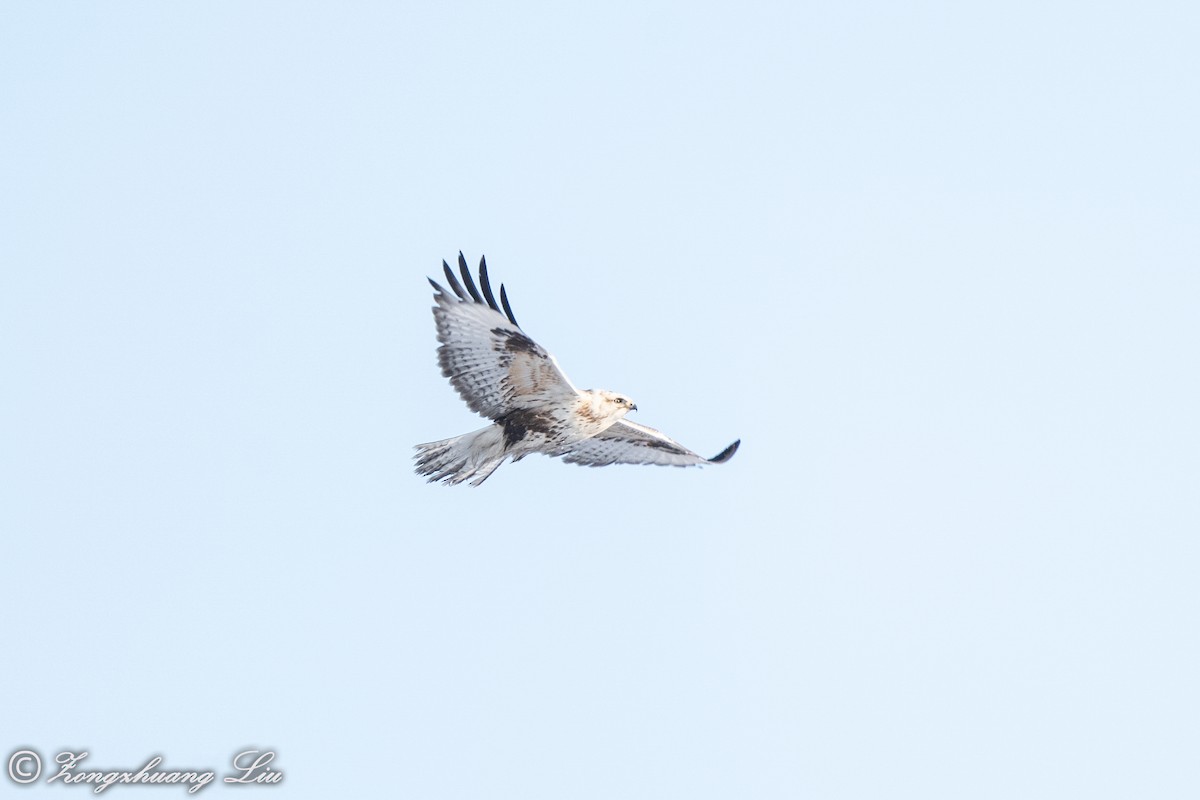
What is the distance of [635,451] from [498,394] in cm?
272

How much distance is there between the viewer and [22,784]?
35.4 ft

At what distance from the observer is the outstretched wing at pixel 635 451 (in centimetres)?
1477

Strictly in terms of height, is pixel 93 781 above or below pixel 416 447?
below

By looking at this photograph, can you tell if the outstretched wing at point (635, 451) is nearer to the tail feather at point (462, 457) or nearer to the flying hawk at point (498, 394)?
the flying hawk at point (498, 394)

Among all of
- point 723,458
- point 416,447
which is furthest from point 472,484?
point 723,458

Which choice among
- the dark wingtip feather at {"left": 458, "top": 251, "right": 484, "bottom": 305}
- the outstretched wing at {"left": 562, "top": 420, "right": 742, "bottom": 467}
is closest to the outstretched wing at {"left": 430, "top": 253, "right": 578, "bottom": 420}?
the dark wingtip feather at {"left": 458, "top": 251, "right": 484, "bottom": 305}

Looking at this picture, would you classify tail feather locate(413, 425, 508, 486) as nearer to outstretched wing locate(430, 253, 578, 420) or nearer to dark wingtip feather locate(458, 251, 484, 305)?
outstretched wing locate(430, 253, 578, 420)

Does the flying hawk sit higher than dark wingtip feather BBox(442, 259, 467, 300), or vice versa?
dark wingtip feather BBox(442, 259, 467, 300)

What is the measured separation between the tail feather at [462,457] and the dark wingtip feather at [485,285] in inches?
54.8

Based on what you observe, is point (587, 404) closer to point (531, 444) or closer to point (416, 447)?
point (531, 444)

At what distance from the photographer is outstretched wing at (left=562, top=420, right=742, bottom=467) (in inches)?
581

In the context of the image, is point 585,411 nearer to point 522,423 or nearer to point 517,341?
point 522,423

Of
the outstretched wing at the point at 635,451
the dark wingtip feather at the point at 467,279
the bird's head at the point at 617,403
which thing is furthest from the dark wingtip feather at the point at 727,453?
the dark wingtip feather at the point at 467,279

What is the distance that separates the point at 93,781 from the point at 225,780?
3.25 ft
